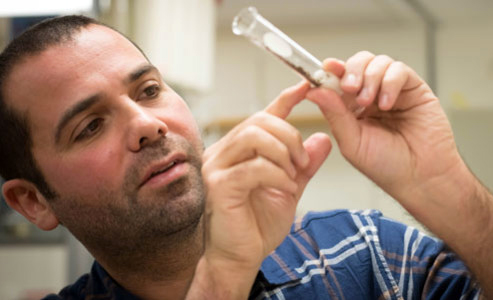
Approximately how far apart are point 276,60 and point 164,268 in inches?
53.3

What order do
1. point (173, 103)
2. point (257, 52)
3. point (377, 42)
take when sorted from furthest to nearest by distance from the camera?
point (257, 52) < point (377, 42) < point (173, 103)

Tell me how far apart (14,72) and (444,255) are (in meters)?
0.95

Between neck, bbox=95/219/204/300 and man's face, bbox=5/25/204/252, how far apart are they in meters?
0.04

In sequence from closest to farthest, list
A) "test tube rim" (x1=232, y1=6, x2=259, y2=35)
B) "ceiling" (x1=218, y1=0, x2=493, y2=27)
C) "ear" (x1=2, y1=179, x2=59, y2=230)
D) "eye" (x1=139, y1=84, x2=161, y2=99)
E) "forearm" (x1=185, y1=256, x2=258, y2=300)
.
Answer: "test tube rim" (x1=232, y1=6, x2=259, y2=35), "forearm" (x1=185, y1=256, x2=258, y2=300), "eye" (x1=139, y1=84, x2=161, y2=99), "ear" (x1=2, y1=179, x2=59, y2=230), "ceiling" (x1=218, y1=0, x2=493, y2=27)

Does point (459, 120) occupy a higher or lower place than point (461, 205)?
lower

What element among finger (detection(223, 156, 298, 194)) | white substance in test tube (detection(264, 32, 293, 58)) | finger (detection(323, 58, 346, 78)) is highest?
white substance in test tube (detection(264, 32, 293, 58))

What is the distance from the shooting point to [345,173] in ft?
13.2

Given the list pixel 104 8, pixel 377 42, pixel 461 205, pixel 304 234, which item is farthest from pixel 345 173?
pixel 461 205

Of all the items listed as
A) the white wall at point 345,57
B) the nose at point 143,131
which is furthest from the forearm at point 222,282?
the white wall at point 345,57

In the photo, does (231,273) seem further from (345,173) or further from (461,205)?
(345,173)

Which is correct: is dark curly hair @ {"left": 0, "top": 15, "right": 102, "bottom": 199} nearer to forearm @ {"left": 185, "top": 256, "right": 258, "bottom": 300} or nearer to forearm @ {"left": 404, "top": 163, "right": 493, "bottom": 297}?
forearm @ {"left": 185, "top": 256, "right": 258, "bottom": 300}

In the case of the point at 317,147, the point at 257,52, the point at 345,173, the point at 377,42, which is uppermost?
the point at 317,147

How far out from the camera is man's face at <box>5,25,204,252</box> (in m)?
1.10

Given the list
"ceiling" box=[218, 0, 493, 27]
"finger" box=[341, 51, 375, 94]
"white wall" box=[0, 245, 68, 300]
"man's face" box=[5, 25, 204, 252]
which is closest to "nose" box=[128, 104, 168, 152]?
"man's face" box=[5, 25, 204, 252]
